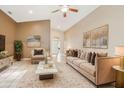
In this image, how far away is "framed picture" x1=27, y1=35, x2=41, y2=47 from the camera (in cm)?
848

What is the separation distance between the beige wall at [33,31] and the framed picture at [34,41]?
23 centimetres

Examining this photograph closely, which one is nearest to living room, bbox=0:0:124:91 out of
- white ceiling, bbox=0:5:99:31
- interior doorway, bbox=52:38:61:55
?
white ceiling, bbox=0:5:99:31

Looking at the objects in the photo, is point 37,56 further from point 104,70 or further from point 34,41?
point 104,70

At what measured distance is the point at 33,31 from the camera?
8555mm

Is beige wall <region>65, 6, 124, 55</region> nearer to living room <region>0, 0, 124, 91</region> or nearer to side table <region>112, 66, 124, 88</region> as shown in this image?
living room <region>0, 0, 124, 91</region>

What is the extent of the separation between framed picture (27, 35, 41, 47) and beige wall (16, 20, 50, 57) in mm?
230

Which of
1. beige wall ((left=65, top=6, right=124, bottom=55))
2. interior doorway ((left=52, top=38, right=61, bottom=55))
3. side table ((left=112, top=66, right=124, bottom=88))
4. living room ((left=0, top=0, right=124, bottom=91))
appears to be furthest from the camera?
interior doorway ((left=52, top=38, right=61, bottom=55))

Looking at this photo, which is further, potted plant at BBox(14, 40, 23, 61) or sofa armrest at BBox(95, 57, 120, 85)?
potted plant at BBox(14, 40, 23, 61)

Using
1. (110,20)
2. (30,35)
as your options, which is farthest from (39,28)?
(110,20)

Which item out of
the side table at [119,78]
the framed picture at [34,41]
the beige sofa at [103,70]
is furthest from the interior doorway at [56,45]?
the side table at [119,78]

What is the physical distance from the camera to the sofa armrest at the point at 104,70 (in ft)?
10.2

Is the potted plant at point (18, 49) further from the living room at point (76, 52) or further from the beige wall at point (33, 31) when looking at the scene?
the beige wall at point (33, 31)

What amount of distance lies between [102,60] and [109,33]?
4.79 ft
